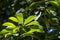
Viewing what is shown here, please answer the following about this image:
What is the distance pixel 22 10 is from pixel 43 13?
227mm

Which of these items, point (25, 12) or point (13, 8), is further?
point (13, 8)

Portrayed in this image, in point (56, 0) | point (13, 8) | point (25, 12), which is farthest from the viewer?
point (13, 8)

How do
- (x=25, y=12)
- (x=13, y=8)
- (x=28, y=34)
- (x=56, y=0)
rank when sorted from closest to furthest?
1. (x=28, y=34)
2. (x=56, y=0)
3. (x=25, y=12)
4. (x=13, y=8)

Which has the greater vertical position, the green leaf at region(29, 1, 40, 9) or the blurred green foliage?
the green leaf at region(29, 1, 40, 9)

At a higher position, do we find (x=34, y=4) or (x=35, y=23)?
(x=34, y=4)

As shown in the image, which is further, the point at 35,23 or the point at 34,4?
the point at 34,4

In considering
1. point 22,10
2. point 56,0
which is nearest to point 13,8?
point 22,10

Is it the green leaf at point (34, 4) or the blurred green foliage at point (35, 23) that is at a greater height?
the green leaf at point (34, 4)

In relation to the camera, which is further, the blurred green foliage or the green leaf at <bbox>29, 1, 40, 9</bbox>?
the green leaf at <bbox>29, 1, 40, 9</bbox>

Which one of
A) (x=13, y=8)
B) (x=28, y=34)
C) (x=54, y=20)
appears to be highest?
(x=13, y=8)

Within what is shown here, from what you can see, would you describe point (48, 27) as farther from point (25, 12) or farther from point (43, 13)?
point (25, 12)

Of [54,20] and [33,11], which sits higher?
[33,11]

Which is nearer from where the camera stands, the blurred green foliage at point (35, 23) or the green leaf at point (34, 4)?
the blurred green foliage at point (35, 23)

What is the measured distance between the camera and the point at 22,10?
1.94 m
